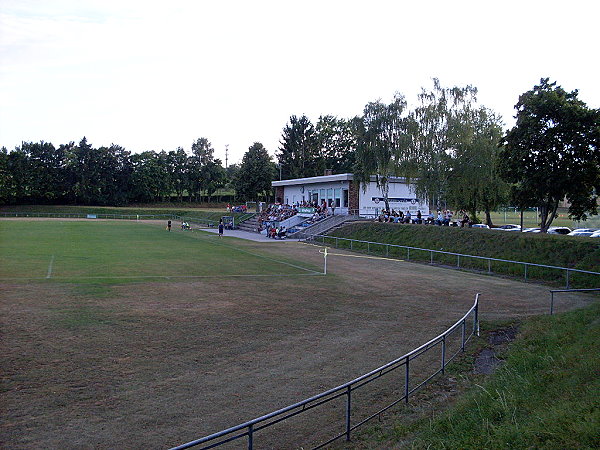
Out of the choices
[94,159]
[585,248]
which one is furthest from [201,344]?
[94,159]

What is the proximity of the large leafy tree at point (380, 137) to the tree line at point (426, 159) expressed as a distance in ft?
0.33

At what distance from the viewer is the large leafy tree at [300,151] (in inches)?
4055

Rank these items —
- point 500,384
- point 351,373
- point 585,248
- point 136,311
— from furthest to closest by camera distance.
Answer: point 585,248, point 136,311, point 351,373, point 500,384

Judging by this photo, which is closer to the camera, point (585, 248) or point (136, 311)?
point (136, 311)

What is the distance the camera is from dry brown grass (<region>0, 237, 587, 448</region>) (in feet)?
27.1

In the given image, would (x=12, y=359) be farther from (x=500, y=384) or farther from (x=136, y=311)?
(x=500, y=384)

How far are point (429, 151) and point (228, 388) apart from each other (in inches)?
1475

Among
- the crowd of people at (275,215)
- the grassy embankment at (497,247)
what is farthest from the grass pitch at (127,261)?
the crowd of people at (275,215)

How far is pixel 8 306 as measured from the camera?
53.0 feet

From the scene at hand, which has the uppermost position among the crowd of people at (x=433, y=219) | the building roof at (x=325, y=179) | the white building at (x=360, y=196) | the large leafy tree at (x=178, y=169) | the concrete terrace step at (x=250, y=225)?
the large leafy tree at (x=178, y=169)

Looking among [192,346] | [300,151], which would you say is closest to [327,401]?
[192,346]

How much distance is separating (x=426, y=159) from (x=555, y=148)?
16.2m

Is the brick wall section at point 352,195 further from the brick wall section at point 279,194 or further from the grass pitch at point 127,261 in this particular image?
the grass pitch at point 127,261

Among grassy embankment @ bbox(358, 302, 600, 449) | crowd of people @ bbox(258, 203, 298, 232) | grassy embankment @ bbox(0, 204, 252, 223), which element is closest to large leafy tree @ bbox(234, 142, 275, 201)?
grassy embankment @ bbox(0, 204, 252, 223)
